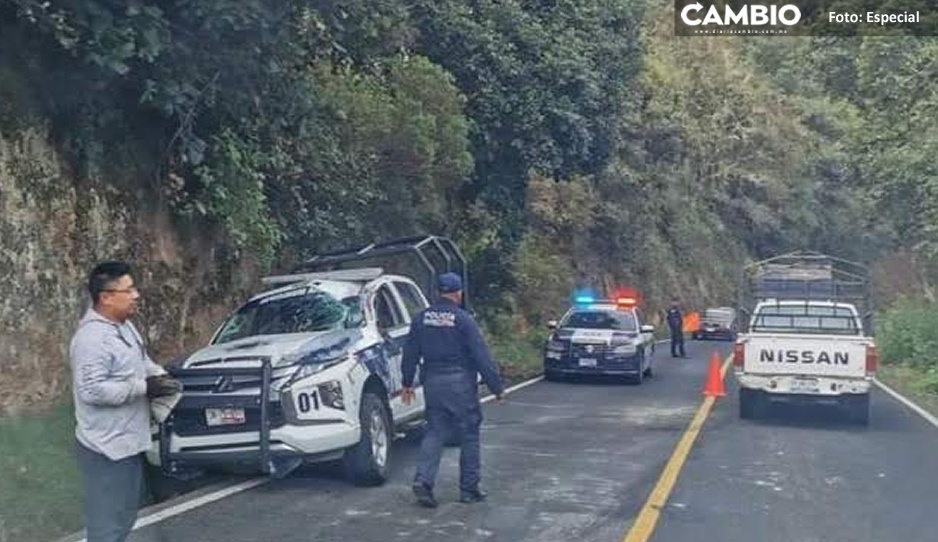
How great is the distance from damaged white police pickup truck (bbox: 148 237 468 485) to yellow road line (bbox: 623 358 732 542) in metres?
2.40

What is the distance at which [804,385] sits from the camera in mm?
18922

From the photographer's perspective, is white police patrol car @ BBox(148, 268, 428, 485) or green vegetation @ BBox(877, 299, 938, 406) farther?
green vegetation @ BBox(877, 299, 938, 406)

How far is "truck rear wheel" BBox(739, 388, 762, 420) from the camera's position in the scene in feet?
63.5

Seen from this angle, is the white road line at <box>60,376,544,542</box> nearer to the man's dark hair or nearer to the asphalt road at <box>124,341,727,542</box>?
the asphalt road at <box>124,341,727,542</box>

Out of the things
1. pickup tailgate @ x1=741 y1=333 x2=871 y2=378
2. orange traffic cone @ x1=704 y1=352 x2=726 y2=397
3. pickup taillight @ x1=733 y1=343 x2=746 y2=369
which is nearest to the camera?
pickup tailgate @ x1=741 y1=333 x2=871 y2=378

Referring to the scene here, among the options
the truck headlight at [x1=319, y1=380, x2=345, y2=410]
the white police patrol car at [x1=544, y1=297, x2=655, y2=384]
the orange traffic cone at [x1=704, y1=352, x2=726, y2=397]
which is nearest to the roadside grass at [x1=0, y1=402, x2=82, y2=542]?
the truck headlight at [x1=319, y1=380, x2=345, y2=410]

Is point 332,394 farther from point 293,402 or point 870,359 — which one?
point 870,359

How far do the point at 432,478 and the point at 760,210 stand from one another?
55.9 m

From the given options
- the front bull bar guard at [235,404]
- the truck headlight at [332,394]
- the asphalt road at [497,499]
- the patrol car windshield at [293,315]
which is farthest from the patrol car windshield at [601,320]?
the front bull bar guard at [235,404]

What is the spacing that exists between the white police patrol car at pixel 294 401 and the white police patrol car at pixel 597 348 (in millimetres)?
13594

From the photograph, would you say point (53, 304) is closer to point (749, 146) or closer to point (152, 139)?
point (152, 139)

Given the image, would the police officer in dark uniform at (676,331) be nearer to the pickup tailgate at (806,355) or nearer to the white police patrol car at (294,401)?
the pickup tailgate at (806,355)

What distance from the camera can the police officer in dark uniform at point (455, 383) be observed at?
35.5 ft

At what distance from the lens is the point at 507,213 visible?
1198 inches
